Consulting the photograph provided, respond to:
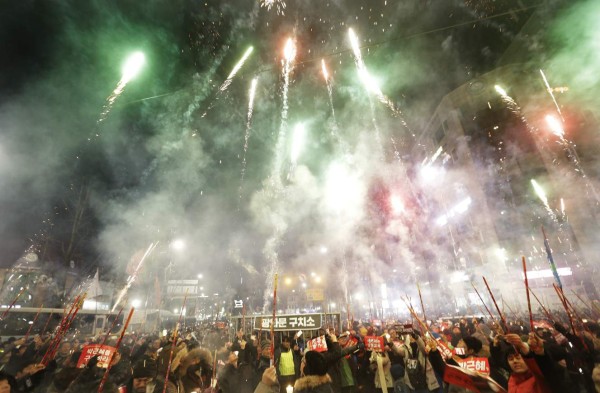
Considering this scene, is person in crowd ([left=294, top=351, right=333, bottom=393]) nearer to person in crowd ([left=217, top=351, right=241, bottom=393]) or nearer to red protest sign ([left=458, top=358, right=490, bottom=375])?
red protest sign ([left=458, top=358, right=490, bottom=375])

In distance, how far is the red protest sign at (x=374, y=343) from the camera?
22.0 feet

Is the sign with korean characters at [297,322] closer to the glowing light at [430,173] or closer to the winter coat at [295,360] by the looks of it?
the winter coat at [295,360]

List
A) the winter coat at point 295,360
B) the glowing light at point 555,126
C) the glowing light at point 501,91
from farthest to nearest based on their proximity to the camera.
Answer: the glowing light at point 501,91 < the glowing light at point 555,126 < the winter coat at point 295,360

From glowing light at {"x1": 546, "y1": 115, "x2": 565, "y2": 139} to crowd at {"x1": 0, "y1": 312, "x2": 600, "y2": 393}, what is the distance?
53655 mm

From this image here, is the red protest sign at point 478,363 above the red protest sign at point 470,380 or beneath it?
beneath

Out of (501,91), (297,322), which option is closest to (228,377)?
(297,322)

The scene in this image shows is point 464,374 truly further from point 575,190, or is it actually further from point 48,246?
point 575,190

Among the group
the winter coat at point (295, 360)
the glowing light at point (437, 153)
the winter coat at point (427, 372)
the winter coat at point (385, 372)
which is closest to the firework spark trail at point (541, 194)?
the glowing light at point (437, 153)

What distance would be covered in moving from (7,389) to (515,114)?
61390 mm

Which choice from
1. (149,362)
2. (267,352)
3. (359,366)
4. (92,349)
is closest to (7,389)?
(149,362)

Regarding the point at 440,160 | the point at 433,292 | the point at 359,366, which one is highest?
the point at 440,160

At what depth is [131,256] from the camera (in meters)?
23.7

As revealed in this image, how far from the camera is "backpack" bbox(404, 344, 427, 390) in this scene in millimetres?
6184

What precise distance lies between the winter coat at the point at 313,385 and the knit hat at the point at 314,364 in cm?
7
